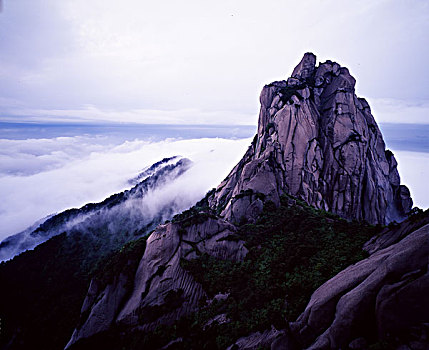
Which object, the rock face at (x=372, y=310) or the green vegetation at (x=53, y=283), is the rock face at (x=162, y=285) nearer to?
the green vegetation at (x=53, y=283)

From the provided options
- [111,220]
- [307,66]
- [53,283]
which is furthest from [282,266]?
[111,220]

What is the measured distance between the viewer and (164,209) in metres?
104

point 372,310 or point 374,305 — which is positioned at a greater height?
point 374,305

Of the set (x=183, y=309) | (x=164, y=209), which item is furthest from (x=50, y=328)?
(x=164, y=209)

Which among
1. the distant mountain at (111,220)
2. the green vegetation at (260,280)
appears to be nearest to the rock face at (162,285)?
the green vegetation at (260,280)

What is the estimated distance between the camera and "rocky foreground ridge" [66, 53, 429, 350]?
30.3ft

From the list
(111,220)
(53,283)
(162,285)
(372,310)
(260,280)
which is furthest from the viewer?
(111,220)

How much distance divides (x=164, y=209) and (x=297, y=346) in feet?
321

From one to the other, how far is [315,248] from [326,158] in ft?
98.8

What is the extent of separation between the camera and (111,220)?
3976 inches

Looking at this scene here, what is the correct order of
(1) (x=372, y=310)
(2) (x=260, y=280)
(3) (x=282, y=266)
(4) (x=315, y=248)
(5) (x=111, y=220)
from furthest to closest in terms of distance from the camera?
(5) (x=111, y=220), (4) (x=315, y=248), (3) (x=282, y=266), (2) (x=260, y=280), (1) (x=372, y=310)

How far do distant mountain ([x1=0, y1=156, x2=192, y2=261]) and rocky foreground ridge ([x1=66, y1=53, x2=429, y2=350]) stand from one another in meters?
59.5

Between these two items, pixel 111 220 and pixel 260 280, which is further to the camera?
pixel 111 220

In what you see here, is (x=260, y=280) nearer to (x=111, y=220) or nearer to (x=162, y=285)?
(x=162, y=285)
